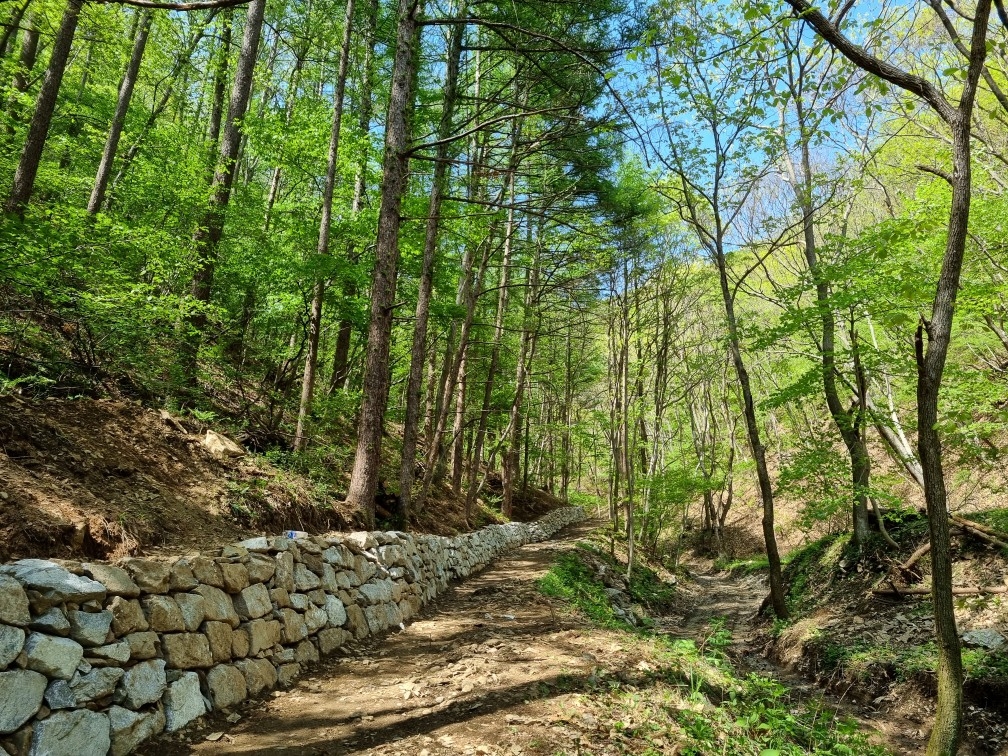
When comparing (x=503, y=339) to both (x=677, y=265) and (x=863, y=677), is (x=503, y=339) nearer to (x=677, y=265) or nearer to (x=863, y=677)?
(x=677, y=265)

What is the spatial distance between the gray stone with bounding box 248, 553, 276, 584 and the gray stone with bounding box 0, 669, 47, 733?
67.3 inches

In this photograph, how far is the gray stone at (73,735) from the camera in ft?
8.01

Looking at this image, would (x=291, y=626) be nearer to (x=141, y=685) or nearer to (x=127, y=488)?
(x=141, y=685)

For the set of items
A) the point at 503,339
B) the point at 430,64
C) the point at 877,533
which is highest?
the point at 430,64

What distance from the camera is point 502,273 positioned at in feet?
55.0

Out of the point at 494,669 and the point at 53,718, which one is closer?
the point at 53,718

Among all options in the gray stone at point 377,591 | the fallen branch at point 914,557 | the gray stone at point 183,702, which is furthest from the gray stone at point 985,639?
the gray stone at point 183,702

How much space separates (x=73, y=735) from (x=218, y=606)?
1212mm

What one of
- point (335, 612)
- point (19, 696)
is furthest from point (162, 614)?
point (335, 612)

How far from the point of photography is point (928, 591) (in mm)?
8297

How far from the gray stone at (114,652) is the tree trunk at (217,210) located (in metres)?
4.40

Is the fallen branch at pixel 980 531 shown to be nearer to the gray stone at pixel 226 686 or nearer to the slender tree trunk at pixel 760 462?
the slender tree trunk at pixel 760 462

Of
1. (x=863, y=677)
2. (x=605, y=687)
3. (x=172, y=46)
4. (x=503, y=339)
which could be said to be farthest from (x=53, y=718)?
(x=172, y=46)

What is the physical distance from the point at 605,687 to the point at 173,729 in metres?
2.78
